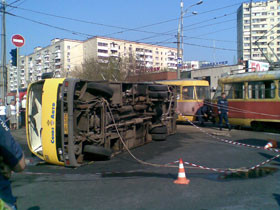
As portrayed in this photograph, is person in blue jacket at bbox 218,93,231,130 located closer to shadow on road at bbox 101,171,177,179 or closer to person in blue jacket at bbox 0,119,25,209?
shadow on road at bbox 101,171,177,179

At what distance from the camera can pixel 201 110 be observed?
15.2 metres

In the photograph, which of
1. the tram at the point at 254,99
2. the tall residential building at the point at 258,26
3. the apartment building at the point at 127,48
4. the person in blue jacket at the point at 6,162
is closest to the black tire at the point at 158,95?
the tram at the point at 254,99

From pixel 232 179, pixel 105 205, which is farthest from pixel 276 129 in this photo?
pixel 105 205

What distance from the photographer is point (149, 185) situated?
18.4ft

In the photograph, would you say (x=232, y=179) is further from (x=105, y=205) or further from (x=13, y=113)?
(x=13, y=113)

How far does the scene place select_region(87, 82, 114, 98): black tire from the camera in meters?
7.31

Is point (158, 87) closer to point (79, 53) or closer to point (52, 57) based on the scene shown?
point (79, 53)

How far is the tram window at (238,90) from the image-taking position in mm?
13268

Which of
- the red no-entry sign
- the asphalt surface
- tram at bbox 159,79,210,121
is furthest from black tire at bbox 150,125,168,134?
the red no-entry sign

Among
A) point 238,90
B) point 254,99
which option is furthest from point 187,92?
point 254,99

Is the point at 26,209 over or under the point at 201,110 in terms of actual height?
under

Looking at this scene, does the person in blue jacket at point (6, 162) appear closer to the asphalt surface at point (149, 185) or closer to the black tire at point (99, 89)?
the asphalt surface at point (149, 185)

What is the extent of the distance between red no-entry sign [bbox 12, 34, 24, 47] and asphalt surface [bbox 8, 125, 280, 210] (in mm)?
8564

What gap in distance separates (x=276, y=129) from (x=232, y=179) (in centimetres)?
785
